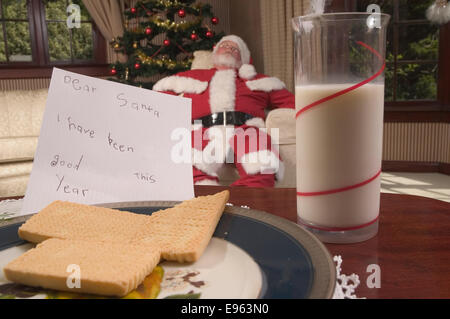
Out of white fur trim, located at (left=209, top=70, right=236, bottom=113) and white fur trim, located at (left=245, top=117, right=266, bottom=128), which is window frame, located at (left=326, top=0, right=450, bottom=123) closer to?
white fur trim, located at (left=209, top=70, right=236, bottom=113)

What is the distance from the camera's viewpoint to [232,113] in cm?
212

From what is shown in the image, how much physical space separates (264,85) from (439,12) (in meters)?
1.92

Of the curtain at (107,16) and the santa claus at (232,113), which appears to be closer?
the santa claus at (232,113)

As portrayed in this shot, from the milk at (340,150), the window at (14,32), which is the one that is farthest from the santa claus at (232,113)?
the window at (14,32)

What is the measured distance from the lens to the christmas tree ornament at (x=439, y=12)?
118 inches

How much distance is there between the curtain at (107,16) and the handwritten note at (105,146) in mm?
3635

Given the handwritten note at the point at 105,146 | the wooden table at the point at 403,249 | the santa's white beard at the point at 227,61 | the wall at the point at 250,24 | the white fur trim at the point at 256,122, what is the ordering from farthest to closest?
the wall at the point at 250,24 < the santa's white beard at the point at 227,61 < the white fur trim at the point at 256,122 < the handwritten note at the point at 105,146 < the wooden table at the point at 403,249

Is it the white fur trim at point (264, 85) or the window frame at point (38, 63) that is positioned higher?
the window frame at point (38, 63)

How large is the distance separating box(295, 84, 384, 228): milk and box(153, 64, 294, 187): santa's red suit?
121 cm

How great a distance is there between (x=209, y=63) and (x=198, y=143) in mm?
992

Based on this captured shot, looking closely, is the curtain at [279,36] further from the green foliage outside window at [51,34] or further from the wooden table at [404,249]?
the wooden table at [404,249]

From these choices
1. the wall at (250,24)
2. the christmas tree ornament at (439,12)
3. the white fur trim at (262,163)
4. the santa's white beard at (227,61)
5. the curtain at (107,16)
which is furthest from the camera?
the curtain at (107,16)

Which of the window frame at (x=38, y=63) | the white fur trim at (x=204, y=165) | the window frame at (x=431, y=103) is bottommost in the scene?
the white fur trim at (x=204, y=165)

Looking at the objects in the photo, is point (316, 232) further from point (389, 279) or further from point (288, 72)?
point (288, 72)
